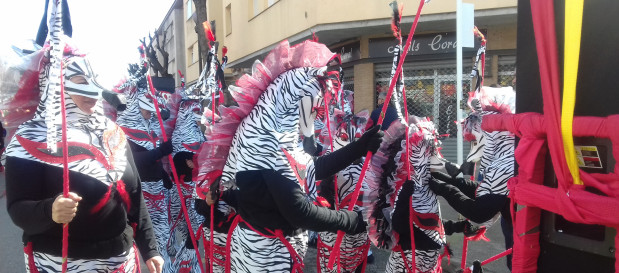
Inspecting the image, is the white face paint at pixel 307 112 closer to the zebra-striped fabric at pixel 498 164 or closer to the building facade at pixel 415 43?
the zebra-striped fabric at pixel 498 164

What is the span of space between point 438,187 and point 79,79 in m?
2.34

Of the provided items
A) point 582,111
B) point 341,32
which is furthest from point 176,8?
point 582,111

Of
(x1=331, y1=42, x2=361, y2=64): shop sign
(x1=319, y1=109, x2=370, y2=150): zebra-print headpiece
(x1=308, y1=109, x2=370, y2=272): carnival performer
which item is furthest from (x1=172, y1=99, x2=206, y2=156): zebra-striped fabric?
(x1=331, y1=42, x2=361, y2=64): shop sign

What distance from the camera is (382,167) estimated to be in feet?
10.6

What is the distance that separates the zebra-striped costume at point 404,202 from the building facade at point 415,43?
7.38 meters

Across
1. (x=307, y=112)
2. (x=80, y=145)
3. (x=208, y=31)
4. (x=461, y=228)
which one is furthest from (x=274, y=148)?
(x=208, y=31)

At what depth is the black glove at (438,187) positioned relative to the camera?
9.76 ft

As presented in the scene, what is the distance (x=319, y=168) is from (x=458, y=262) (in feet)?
10.4

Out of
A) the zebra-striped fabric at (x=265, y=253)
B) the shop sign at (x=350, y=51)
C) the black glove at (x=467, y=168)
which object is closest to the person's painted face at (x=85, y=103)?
the zebra-striped fabric at (x=265, y=253)

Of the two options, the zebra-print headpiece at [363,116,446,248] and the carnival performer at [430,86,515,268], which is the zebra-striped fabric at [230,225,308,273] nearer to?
the zebra-print headpiece at [363,116,446,248]

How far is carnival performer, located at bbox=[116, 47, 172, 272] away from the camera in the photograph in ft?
14.1

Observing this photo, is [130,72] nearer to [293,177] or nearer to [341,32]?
[293,177]

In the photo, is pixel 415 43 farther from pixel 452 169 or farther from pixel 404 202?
pixel 404 202

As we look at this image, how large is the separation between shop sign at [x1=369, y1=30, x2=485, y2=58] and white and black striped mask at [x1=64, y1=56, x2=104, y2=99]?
9.61 meters
